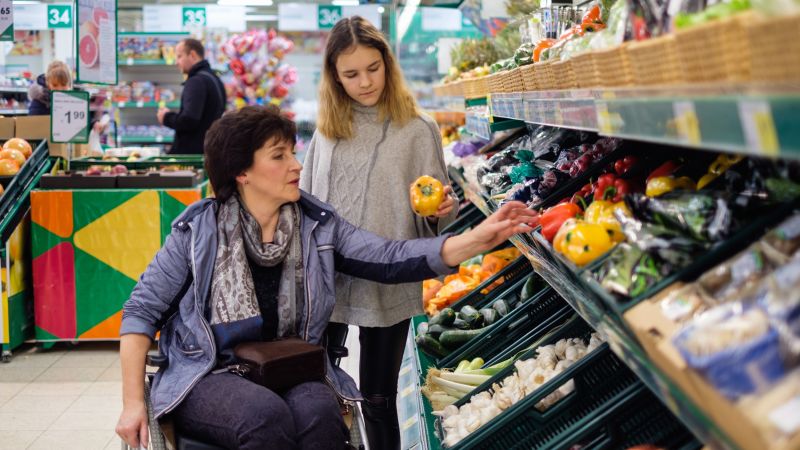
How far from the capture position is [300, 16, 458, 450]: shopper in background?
2898 millimetres

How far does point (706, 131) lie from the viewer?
0.99 m

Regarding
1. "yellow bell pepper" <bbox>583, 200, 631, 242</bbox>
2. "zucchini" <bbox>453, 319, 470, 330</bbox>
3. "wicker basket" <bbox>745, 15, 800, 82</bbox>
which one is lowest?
"zucchini" <bbox>453, 319, 470, 330</bbox>

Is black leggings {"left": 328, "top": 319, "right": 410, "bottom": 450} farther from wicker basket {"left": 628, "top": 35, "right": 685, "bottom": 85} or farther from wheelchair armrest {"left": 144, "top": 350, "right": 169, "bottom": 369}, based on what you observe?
wicker basket {"left": 628, "top": 35, "right": 685, "bottom": 85}

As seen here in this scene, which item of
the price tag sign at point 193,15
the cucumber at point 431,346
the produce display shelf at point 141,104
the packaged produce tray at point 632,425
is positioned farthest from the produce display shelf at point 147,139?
the packaged produce tray at point 632,425

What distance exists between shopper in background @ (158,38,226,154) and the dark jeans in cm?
523

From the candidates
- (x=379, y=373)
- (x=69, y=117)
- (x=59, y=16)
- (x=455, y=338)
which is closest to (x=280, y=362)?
(x=379, y=373)

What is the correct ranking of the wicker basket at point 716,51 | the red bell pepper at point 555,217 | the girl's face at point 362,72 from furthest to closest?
the girl's face at point 362,72 < the red bell pepper at point 555,217 < the wicker basket at point 716,51

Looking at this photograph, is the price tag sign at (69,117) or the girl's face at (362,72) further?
the price tag sign at (69,117)

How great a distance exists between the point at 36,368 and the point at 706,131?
4868 millimetres

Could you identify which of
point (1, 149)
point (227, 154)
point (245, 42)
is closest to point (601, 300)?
point (227, 154)

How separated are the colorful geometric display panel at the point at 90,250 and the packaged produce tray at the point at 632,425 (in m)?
3.89

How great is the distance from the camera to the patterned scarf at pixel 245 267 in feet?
7.72

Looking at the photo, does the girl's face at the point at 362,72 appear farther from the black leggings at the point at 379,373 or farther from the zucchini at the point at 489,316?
the zucchini at the point at 489,316

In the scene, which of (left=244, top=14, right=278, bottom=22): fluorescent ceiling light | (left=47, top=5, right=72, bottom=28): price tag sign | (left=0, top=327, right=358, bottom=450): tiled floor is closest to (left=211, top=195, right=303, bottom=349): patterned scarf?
(left=0, top=327, right=358, bottom=450): tiled floor
